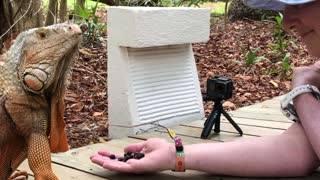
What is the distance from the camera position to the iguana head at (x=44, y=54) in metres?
1.57

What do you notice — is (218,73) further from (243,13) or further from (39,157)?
(39,157)

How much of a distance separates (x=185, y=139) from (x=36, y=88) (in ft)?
4.79

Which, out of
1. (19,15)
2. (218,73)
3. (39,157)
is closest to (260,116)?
(39,157)

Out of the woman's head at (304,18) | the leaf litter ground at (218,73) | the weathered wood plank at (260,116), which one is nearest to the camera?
the woman's head at (304,18)

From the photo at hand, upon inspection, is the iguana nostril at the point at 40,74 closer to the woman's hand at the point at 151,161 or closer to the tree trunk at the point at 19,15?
the woman's hand at the point at 151,161

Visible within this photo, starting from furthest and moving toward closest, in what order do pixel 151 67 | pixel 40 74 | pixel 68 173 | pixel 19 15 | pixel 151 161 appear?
1. pixel 19 15
2. pixel 151 67
3. pixel 68 173
4. pixel 151 161
5. pixel 40 74

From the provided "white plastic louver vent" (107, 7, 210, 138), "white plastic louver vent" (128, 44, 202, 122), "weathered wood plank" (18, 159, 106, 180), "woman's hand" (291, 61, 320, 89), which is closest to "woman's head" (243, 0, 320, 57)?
"woman's hand" (291, 61, 320, 89)

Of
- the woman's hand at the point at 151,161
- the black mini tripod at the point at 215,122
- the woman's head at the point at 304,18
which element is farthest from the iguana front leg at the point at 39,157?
the black mini tripod at the point at 215,122

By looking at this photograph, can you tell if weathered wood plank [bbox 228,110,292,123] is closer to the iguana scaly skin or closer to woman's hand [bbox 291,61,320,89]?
woman's hand [bbox 291,61,320,89]

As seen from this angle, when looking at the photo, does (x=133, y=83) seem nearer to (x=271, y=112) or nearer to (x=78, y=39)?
(x=271, y=112)

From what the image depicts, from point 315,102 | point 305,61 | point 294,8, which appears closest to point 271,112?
point 315,102

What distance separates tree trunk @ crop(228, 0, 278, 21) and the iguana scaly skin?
7989 mm

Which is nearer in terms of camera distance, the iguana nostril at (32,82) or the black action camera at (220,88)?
the iguana nostril at (32,82)

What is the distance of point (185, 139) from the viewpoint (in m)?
2.92
